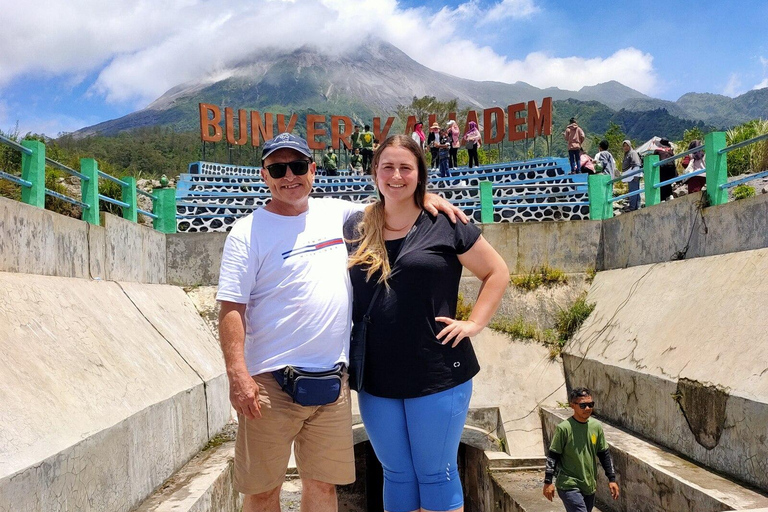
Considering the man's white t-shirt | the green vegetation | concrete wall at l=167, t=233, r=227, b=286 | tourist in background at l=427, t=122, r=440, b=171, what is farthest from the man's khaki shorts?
tourist in background at l=427, t=122, r=440, b=171

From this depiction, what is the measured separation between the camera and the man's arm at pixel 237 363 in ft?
8.90

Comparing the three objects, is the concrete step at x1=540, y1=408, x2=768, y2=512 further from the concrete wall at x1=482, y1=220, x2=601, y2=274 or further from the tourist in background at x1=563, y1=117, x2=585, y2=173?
the tourist in background at x1=563, y1=117, x2=585, y2=173

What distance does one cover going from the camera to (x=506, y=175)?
16.6 meters

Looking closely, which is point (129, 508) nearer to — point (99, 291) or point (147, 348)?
point (147, 348)

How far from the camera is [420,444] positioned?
270 cm

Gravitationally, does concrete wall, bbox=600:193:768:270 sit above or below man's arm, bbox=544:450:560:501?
above

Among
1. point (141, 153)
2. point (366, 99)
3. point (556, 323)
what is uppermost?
point (366, 99)

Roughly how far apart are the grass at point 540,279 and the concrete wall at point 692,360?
1225mm

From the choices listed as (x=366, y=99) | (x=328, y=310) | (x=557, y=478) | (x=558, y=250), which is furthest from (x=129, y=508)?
(x=366, y=99)

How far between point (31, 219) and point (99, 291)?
0.91 meters

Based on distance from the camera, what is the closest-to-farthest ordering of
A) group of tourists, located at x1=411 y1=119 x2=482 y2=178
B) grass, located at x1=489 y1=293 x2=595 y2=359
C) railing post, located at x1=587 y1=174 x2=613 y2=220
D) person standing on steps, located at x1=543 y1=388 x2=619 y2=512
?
1. person standing on steps, located at x1=543 y1=388 x2=619 y2=512
2. grass, located at x1=489 y1=293 x2=595 y2=359
3. railing post, located at x1=587 y1=174 x2=613 y2=220
4. group of tourists, located at x1=411 y1=119 x2=482 y2=178

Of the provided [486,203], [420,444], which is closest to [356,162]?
[486,203]

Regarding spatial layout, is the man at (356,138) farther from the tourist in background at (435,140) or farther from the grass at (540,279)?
the grass at (540,279)

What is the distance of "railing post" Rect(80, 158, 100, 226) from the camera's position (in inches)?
265
